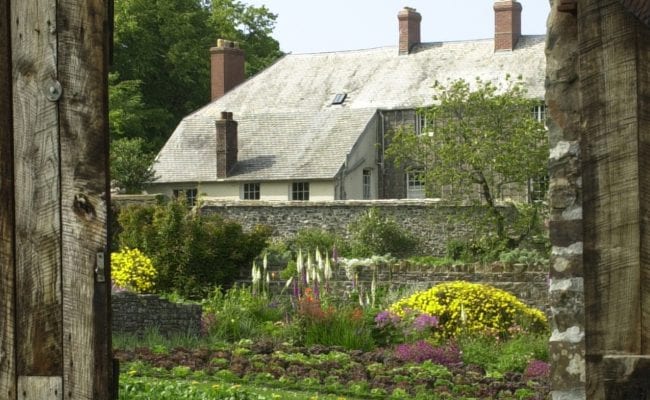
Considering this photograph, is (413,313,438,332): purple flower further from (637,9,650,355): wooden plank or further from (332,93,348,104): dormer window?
(332,93,348,104): dormer window

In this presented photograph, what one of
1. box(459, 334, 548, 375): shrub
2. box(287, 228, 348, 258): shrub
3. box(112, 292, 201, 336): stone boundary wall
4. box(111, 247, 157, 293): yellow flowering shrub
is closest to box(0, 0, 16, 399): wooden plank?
box(459, 334, 548, 375): shrub

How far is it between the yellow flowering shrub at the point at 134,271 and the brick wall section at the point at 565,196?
1466cm

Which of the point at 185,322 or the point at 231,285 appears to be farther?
the point at 231,285

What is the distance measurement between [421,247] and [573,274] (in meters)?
27.4

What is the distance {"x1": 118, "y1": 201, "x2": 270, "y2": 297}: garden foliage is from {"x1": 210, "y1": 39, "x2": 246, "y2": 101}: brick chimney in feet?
77.7

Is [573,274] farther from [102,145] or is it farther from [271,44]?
[271,44]

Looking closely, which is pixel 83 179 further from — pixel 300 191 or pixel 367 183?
pixel 367 183

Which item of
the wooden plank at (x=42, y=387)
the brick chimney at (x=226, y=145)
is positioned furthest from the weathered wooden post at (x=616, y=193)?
the brick chimney at (x=226, y=145)

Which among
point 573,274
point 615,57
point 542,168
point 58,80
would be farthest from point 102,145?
point 542,168

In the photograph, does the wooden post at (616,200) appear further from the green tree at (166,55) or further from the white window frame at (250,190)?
the green tree at (166,55)

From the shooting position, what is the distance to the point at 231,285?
70.9ft

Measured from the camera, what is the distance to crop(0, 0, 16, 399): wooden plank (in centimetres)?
486

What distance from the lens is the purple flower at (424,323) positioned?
15.8m

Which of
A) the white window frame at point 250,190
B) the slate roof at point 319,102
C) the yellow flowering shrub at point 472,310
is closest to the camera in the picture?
the yellow flowering shrub at point 472,310
